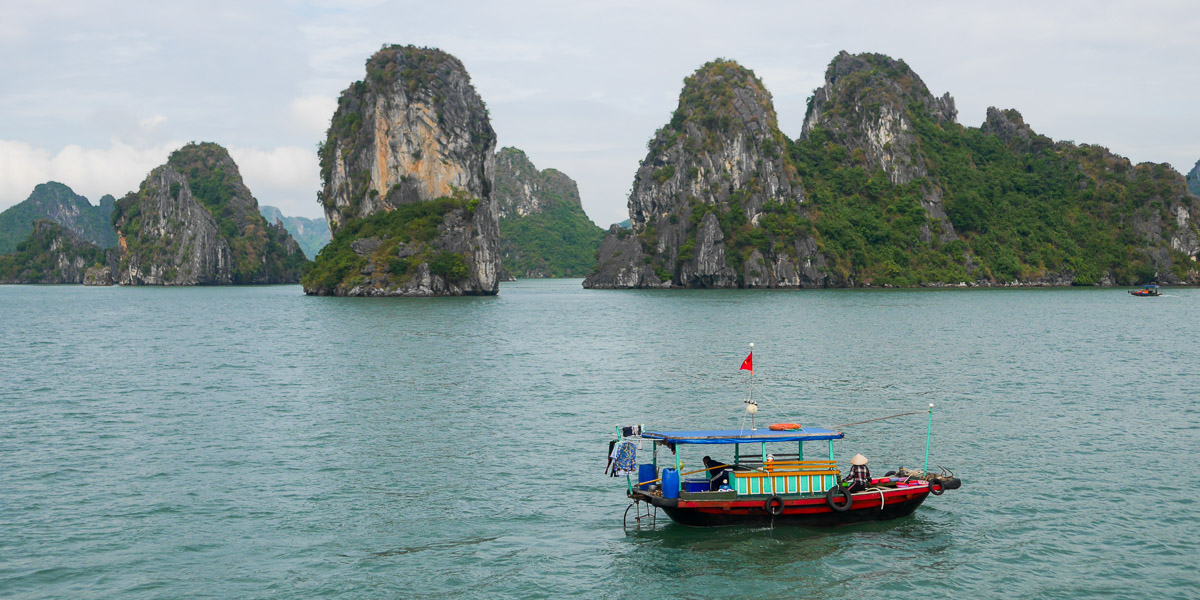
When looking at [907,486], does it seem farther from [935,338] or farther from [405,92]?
[405,92]

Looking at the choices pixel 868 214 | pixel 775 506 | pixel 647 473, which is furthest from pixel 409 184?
pixel 775 506

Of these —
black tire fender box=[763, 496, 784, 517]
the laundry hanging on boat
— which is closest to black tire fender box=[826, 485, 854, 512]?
black tire fender box=[763, 496, 784, 517]

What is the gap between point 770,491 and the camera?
2311cm

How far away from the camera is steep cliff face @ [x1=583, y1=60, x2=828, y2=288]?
164 metres

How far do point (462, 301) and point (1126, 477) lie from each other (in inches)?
3943

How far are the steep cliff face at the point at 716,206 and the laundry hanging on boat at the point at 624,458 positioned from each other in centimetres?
A: 14193

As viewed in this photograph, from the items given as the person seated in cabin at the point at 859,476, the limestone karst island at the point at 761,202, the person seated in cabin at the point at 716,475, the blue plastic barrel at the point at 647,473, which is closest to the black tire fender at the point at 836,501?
the person seated in cabin at the point at 859,476

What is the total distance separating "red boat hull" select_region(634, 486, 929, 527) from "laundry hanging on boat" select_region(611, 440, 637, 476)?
965 mm

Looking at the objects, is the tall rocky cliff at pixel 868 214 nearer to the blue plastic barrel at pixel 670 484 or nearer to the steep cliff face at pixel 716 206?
the steep cliff face at pixel 716 206

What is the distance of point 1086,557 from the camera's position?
20.5 m

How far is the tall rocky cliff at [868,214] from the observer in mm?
166750

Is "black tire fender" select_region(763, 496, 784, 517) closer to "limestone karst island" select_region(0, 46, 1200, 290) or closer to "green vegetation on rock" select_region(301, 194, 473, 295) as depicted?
"green vegetation on rock" select_region(301, 194, 473, 295)

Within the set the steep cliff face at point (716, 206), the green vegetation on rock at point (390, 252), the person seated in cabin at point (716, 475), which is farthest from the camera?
the steep cliff face at point (716, 206)

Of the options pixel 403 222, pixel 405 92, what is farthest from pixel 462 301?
pixel 405 92
